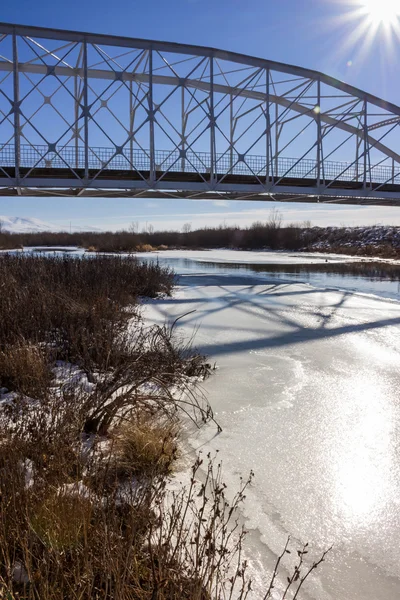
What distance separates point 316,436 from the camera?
4.62m

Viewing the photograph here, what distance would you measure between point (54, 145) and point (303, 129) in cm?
1603

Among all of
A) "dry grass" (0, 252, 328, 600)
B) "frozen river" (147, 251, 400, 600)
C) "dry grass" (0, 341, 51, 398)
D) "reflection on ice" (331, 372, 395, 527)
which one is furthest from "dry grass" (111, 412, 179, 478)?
"reflection on ice" (331, 372, 395, 527)

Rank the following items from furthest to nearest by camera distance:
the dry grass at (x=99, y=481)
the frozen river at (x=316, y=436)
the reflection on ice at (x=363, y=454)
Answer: the reflection on ice at (x=363, y=454), the frozen river at (x=316, y=436), the dry grass at (x=99, y=481)

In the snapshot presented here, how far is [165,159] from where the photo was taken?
29062mm

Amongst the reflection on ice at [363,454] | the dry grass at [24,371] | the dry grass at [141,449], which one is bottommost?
the reflection on ice at [363,454]

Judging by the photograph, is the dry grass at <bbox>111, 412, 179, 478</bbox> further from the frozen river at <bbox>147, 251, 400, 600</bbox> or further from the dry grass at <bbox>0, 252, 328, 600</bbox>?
the frozen river at <bbox>147, 251, 400, 600</bbox>

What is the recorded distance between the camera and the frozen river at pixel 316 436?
9.70 feet

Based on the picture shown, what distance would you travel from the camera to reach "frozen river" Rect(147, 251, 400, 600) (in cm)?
296

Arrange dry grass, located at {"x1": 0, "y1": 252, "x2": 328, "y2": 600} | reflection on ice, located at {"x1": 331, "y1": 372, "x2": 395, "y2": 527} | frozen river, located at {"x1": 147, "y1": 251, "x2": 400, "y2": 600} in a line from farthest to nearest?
reflection on ice, located at {"x1": 331, "y1": 372, "x2": 395, "y2": 527}
frozen river, located at {"x1": 147, "y1": 251, "x2": 400, "y2": 600}
dry grass, located at {"x1": 0, "y1": 252, "x2": 328, "y2": 600}


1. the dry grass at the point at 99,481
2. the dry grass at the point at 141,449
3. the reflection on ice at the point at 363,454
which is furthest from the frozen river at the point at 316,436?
the dry grass at the point at 141,449

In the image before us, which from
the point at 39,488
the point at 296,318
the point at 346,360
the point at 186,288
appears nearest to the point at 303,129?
the point at 186,288

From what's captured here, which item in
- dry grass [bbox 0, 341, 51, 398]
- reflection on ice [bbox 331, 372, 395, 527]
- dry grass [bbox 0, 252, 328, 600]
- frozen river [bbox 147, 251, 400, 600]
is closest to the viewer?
dry grass [bbox 0, 252, 328, 600]

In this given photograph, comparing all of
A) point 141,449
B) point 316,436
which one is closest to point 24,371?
point 141,449

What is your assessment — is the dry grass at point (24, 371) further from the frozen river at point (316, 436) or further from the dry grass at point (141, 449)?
the frozen river at point (316, 436)
